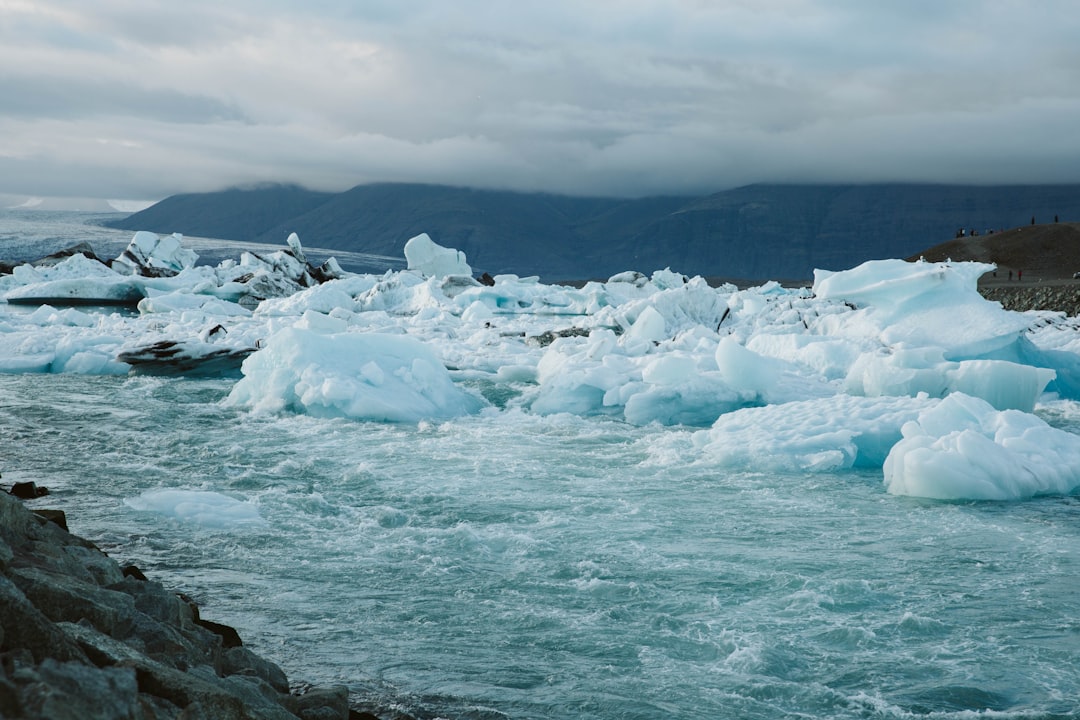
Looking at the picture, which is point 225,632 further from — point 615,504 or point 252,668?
point 615,504

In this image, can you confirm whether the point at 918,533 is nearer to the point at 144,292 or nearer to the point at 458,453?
Result: the point at 458,453

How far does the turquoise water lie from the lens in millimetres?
4375

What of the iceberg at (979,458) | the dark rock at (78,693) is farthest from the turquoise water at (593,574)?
the dark rock at (78,693)

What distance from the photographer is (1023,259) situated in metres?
40.8

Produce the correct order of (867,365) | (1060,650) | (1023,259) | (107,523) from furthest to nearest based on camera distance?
1. (1023,259)
2. (867,365)
3. (107,523)
4. (1060,650)

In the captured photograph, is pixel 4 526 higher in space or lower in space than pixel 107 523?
higher

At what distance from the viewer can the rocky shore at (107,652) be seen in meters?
2.21

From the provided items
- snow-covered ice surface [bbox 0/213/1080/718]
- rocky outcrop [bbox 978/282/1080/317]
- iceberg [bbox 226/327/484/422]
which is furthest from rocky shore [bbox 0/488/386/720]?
rocky outcrop [bbox 978/282/1080/317]

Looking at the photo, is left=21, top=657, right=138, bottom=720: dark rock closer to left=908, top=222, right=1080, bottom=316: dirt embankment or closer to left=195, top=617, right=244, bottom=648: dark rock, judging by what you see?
left=195, top=617, right=244, bottom=648: dark rock

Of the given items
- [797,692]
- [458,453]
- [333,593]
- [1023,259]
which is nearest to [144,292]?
[458,453]

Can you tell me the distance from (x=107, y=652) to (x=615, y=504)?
17.5 feet

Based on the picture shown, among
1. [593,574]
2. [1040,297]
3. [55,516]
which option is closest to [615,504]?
[593,574]

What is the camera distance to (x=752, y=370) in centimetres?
1223

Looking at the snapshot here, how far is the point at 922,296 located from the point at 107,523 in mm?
13460
